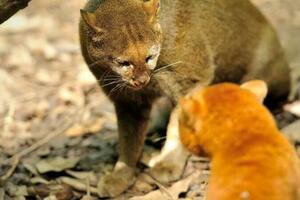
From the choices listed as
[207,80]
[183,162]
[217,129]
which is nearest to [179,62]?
[207,80]

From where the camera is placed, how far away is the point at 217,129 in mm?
3826

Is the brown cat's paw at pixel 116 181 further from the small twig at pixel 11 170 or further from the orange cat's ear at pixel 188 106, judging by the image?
the orange cat's ear at pixel 188 106

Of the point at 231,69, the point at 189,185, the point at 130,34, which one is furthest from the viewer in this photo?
the point at 231,69

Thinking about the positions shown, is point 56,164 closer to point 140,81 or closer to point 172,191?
point 172,191

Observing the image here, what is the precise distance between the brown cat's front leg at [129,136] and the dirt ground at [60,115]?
0.10 metres

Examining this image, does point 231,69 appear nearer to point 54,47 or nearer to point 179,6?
point 179,6

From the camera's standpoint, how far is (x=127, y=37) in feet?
14.6

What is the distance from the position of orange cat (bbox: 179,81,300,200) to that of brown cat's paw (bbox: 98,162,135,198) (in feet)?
4.03

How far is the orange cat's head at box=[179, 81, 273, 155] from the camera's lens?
380cm

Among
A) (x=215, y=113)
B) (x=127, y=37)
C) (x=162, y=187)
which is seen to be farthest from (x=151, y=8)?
(x=162, y=187)

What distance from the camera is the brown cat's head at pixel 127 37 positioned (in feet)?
14.6

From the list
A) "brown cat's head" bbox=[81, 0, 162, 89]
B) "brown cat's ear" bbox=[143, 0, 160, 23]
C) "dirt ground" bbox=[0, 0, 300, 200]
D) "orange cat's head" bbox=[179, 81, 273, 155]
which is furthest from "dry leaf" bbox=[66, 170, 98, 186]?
"orange cat's head" bbox=[179, 81, 273, 155]

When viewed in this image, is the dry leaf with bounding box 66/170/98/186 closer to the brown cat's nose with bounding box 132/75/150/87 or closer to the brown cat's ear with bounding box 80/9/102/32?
the brown cat's nose with bounding box 132/75/150/87

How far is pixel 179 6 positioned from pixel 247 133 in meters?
1.64
